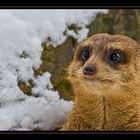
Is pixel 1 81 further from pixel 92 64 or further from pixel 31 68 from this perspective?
pixel 92 64

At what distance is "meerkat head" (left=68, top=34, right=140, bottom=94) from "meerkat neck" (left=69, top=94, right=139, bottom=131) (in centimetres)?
8

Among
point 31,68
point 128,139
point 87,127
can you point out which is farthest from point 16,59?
point 128,139

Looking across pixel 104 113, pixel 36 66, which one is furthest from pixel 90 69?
pixel 36 66

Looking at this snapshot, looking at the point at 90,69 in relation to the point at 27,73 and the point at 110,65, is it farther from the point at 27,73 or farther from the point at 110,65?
the point at 27,73

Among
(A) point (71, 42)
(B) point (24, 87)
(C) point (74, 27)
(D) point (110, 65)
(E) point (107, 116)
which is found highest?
(C) point (74, 27)

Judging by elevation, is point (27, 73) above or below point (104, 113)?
above

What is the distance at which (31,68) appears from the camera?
9.75 feet

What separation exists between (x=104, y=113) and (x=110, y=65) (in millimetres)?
297

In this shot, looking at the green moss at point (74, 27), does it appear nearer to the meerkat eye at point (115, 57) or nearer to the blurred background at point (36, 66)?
the blurred background at point (36, 66)

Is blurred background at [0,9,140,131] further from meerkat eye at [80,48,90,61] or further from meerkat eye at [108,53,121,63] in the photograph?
meerkat eye at [108,53,121,63]

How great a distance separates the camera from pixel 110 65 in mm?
2686

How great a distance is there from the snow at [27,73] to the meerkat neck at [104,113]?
13 centimetres

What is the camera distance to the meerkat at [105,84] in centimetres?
267

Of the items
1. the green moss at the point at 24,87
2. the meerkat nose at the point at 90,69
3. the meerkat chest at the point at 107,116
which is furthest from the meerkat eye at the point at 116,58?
the green moss at the point at 24,87
